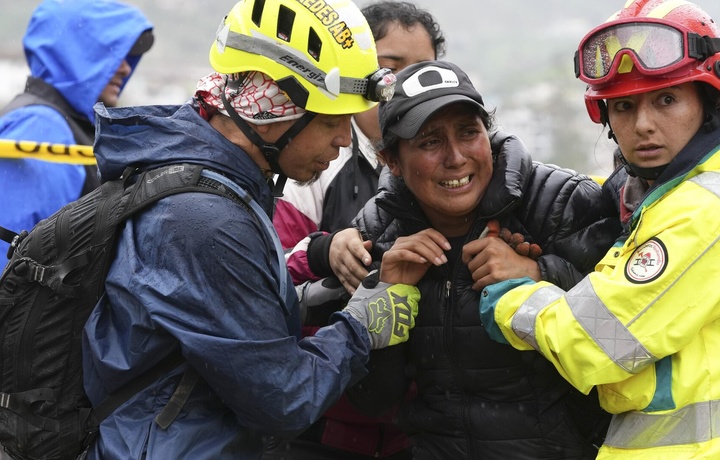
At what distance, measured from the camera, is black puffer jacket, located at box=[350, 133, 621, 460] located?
3.32 meters

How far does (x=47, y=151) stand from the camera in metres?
5.15

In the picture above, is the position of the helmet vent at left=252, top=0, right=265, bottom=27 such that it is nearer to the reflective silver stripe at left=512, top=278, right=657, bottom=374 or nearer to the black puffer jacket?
the black puffer jacket

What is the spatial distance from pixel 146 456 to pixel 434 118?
1.61 metres

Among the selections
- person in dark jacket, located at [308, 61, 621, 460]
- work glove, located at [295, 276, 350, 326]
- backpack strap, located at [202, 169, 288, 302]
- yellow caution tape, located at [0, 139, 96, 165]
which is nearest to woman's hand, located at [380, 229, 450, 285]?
person in dark jacket, located at [308, 61, 621, 460]

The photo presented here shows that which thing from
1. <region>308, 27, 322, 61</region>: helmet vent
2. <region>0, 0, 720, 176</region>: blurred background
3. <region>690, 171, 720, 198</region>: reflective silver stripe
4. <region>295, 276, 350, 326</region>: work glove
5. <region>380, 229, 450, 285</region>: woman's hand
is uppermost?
<region>308, 27, 322, 61</region>: helmet vent

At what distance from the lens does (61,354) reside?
299 cm

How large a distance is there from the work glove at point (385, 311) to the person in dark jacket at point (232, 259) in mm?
54

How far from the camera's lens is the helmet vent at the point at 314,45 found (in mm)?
3109

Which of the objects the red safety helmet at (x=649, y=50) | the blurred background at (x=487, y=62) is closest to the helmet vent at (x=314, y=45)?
the red safety helmet at (x=649, y=50)

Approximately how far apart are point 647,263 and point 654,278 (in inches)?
2.4

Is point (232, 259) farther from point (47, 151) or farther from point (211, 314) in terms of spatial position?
point (47, 151)

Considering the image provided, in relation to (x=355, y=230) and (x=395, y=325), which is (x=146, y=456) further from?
(x=355, y=230)

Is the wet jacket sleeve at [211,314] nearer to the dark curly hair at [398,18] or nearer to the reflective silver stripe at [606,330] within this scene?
the reflective silver stripe at [606,330]

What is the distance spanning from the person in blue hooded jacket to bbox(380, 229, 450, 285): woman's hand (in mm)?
2475
